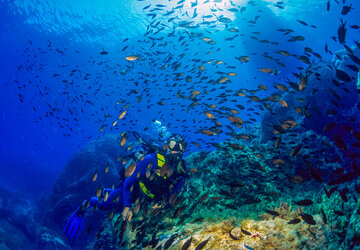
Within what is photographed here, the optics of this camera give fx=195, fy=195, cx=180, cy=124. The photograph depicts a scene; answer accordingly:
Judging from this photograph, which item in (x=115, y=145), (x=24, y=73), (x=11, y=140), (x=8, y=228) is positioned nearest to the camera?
(x=8, y=228)

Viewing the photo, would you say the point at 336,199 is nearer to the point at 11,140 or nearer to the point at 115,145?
the point at 115,145

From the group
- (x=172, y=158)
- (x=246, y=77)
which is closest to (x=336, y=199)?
(x=172, y=158)

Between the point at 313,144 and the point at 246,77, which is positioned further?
the point at 246,77

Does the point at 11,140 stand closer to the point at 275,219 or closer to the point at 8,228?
the point at 8,228

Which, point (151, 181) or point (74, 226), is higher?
point (151, 181)

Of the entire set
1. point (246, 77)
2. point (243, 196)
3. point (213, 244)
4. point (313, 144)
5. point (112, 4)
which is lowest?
point (246, 77)

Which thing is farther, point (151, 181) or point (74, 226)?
point (151, 181)

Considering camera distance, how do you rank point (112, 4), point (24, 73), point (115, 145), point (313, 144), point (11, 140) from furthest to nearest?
point (11, 140) → point (24, 73) → point (112, 4) → point (115, 145) → point (313, 144)

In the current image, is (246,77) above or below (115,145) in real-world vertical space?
below

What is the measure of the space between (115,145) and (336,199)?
19460 mm

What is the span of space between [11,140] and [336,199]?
171063 millimetres

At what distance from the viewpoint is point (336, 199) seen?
3.66 meters

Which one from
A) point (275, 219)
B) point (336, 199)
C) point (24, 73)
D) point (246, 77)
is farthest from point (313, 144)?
point (24, 73)

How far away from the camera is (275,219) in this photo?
3.78 meters
